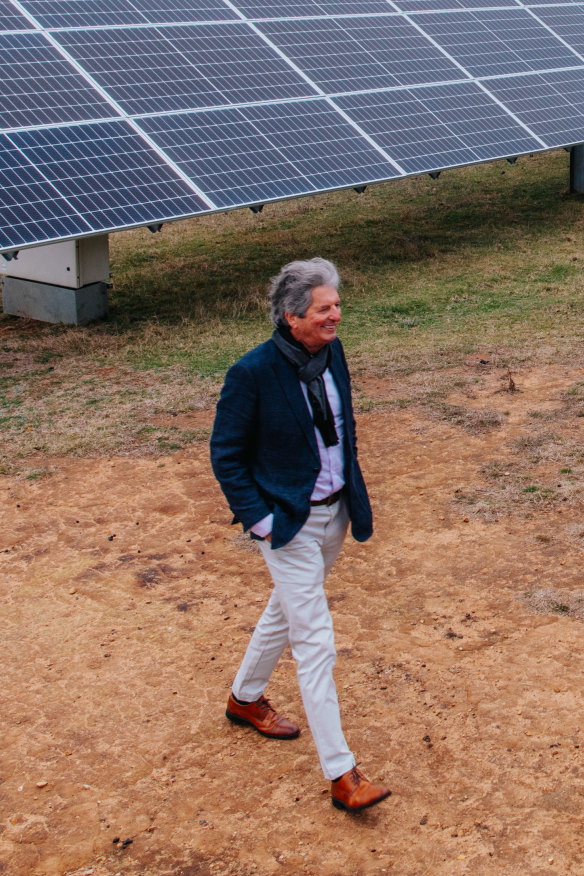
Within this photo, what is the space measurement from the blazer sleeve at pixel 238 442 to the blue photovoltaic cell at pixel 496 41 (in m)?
12.9

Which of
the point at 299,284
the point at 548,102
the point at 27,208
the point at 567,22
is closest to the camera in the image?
the point at 299,284

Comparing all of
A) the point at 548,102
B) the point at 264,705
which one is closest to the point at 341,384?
the point at 264,705

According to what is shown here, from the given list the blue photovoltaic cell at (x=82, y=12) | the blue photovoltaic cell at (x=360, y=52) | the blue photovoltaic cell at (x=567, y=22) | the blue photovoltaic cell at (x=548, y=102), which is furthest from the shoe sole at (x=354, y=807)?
the blue photovoltaic cell at (x=567, y=22)

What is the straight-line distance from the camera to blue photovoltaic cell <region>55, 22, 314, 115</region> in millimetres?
11695

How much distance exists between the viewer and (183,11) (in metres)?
13.5

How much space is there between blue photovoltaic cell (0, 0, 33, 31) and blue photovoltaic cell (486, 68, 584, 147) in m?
6.95

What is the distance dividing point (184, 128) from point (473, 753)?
902cm

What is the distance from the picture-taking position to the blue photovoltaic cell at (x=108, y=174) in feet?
32.6

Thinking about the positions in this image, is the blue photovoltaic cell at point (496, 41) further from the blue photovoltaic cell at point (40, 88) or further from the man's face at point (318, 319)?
the man's face at point (318, 319)

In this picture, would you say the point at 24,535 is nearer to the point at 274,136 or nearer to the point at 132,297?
the point at 132,297

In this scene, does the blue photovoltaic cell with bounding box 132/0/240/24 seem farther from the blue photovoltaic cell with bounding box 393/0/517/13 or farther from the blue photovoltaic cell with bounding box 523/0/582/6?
the blue photovoltaic cell with bounding box 523/0/582/6

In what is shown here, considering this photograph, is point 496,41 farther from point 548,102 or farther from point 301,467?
point 301,467

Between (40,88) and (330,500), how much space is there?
8.74m

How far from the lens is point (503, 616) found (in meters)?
5.27
